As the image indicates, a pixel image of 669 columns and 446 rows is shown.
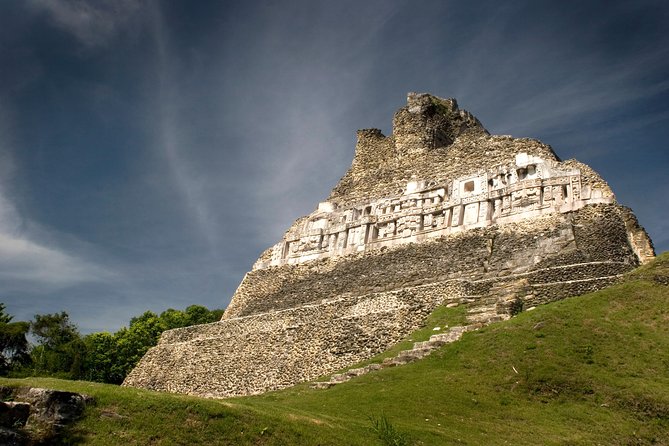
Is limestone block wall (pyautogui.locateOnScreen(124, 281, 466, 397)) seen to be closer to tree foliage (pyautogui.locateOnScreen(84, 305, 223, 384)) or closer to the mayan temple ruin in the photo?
the mayan temple ruin

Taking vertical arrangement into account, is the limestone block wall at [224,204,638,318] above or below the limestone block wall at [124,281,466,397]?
above

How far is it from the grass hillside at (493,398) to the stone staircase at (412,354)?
56 cm

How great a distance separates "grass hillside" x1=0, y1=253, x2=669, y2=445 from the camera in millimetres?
13805

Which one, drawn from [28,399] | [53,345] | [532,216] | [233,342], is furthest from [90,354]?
[28,399]

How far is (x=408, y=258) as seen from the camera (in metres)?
33.6

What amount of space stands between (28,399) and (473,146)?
→ 2933 centimetres

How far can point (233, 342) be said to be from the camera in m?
32.6

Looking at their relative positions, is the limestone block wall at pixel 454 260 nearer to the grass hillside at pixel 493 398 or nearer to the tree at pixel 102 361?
the grass hillside at pixel 493 398

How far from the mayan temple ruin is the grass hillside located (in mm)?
2746

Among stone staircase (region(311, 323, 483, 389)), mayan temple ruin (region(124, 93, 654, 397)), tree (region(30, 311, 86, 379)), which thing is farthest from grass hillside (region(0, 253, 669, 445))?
tree (region(30, 311, 86, 379))

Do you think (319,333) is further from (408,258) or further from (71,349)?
(71,349)

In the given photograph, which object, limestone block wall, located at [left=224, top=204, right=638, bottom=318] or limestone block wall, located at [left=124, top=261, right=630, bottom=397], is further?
limestone block wall, located at [left=224, top=204, right=638, bottom=318]

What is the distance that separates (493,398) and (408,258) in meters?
16.0

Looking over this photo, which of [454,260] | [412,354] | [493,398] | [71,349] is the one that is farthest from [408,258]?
[71,349]
